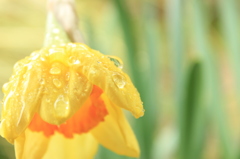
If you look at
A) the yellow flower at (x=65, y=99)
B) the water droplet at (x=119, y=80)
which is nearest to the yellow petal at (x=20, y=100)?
the yellow flower at (x=65, y=99)

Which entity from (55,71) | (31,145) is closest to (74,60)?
(55,71)

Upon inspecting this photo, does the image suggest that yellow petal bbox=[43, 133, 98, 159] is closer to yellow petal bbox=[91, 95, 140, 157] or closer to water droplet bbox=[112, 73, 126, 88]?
yellow petal bbox=[91, 95, 140, 157]

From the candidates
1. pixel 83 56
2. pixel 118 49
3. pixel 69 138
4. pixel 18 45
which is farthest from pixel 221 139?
pixel 18 45

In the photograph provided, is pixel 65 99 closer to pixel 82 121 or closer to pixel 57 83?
pixel 57 83

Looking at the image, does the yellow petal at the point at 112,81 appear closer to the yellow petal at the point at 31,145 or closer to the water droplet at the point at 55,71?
the water droplet at the point at 55,71

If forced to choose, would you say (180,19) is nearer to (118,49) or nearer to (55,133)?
(55,133)

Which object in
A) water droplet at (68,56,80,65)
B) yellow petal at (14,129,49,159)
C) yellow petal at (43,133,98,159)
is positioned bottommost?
yellow petal at (43,133,98,159)

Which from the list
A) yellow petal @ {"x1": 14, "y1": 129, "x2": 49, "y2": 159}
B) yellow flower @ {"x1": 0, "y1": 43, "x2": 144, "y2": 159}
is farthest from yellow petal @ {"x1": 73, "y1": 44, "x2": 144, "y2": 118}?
yellow petal @ {"x1": 14, "y1": 129, "x2": 49, "y2": 159}
